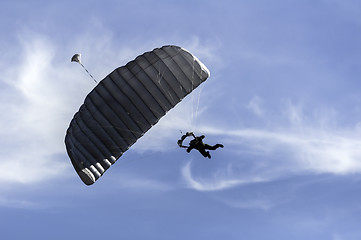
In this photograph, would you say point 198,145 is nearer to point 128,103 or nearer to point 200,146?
point 200,146

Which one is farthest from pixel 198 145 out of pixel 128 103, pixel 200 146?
pixel 128 103

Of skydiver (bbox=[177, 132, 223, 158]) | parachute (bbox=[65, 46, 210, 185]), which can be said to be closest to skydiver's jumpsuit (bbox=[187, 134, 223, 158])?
skydiver (bbox=[177, 132, 223, 158])

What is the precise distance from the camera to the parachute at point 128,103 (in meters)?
21.8

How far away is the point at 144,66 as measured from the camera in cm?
2181

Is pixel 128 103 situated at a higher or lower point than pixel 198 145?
higher

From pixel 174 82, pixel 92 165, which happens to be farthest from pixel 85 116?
pixel 174 82

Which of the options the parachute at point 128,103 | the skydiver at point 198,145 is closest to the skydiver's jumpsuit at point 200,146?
the skydiver at point 198,145

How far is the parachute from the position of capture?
21844mm

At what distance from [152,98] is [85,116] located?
326 cm

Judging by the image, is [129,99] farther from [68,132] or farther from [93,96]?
[68,132]

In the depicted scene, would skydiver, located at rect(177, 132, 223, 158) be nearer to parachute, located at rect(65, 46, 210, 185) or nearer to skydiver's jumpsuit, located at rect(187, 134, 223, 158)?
skydiver's jumpsuit, located at rect(187, 134, 223, 158)

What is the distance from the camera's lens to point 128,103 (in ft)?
72.0

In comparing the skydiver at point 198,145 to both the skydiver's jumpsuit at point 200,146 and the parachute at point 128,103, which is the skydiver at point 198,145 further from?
the parachute at point 128,103

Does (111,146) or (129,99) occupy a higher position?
(129,99)
